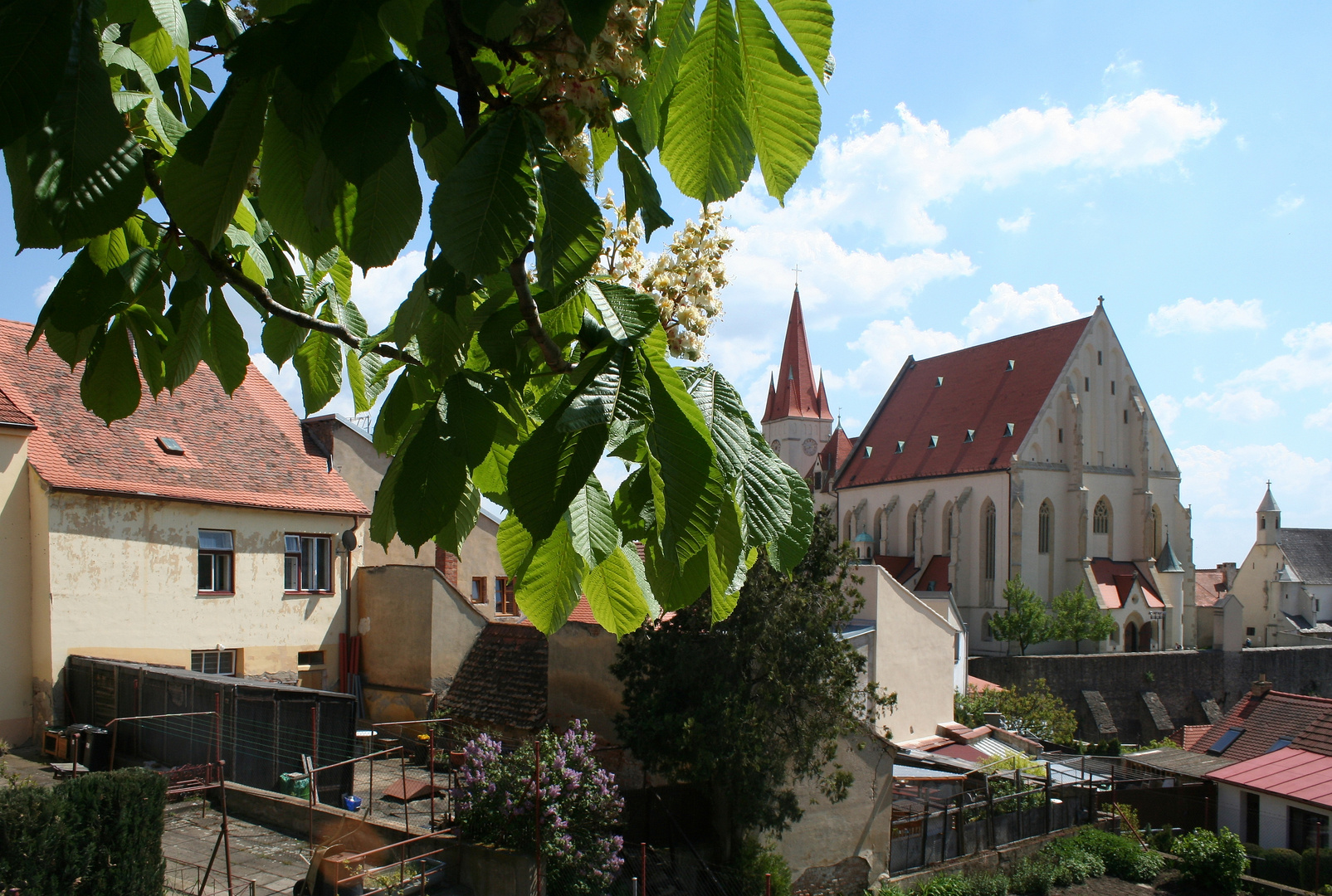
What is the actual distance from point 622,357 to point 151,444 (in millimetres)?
18193

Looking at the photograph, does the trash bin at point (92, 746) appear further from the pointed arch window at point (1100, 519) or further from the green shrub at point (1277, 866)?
the pointed arch window at point (1100, 519)

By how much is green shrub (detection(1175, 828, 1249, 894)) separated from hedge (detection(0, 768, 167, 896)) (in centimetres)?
1978

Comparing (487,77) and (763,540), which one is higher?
(487,77)

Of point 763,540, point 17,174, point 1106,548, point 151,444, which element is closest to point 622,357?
point 763,540

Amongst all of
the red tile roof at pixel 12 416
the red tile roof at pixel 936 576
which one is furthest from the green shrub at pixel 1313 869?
the red tile roof at pixel 936 576

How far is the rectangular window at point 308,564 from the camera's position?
18062 mm

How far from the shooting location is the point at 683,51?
3.94 feet

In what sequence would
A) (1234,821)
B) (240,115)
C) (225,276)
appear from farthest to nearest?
(1234,821) → (225,276) → (240,115)

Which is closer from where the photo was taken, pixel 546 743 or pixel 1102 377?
pixel 546 743

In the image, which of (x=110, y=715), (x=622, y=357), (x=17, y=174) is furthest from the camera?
(x=110, y=715)

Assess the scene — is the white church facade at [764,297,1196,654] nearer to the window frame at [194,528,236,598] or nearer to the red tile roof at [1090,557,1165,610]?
the red tile roof at [1090,557,1165,610]

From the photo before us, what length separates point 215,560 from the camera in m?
16.7

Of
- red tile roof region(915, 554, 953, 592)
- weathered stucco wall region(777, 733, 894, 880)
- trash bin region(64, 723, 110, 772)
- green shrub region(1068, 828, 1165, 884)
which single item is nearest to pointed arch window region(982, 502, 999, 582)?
red tile roof region(915, 554, 953, 592)

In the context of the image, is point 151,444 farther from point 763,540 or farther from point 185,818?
point 763,540
